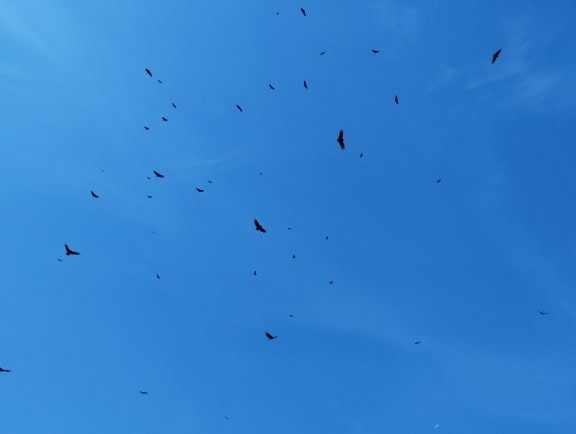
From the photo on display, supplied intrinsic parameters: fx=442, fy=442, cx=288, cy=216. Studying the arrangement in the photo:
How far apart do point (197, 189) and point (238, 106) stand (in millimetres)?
5766

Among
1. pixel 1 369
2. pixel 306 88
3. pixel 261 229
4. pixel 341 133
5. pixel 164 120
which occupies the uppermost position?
pixel 306 88

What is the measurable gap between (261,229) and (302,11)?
13927 mm

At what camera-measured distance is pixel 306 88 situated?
88.0 ft

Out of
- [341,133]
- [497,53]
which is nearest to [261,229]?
[341,133]

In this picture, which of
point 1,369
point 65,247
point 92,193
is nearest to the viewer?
point 1,369

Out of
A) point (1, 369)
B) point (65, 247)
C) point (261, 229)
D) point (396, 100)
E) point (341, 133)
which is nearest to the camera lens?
point (341, 133)

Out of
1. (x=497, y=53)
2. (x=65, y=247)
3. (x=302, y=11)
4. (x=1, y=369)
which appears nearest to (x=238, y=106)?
A: (x=302, y=11)

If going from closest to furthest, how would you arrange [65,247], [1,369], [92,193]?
[1,369], [65,247], [92,193]

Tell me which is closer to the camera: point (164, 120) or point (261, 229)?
point (261, 229)

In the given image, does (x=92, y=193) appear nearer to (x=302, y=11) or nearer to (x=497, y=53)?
(x=302, y=11)

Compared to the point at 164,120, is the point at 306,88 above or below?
above

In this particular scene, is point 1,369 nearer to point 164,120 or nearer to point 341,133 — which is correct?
point 164,120

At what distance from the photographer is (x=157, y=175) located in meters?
27.6

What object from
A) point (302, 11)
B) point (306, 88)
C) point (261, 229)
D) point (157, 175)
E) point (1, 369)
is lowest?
point (1, 369)
